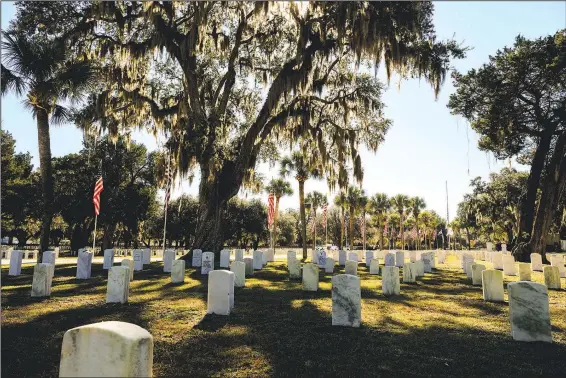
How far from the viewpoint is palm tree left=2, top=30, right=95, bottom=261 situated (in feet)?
40.5

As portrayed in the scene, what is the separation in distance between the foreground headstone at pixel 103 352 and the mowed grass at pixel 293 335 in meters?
1.54

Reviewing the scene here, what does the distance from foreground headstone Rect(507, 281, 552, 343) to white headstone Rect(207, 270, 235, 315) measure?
15.0 feet

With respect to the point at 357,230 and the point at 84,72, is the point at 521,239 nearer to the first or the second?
the point at 84,72

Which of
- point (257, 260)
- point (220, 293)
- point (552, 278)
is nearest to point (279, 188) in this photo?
point (257, 260)

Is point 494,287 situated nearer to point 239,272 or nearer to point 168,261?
point 239,272

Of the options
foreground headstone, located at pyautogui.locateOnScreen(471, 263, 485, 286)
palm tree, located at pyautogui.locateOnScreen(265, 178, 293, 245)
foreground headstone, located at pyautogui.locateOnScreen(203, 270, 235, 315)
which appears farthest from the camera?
palm tree, located at pyautogui.locateOnScreen(265, 178, 293, 245)

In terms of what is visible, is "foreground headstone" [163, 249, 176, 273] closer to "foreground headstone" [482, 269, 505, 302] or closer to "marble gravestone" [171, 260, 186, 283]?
"marble gravestone" [171, 260, 186, 283]

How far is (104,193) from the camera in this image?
1106 inches

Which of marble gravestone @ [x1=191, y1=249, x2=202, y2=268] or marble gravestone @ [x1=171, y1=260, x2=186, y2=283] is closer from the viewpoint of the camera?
marble gravestone @ [x1=171, y1=260, x2=186, y2=283]

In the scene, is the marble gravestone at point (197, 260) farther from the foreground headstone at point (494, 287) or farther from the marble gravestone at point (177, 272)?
the foreground headstone at point (494, 287)

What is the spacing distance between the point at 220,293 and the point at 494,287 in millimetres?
6202

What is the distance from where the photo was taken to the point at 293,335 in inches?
207

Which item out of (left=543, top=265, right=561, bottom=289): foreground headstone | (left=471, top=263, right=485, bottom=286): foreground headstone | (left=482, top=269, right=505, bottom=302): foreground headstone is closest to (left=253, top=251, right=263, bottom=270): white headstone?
(left=471, top=263, right=485, bottom=286): foreground headstone

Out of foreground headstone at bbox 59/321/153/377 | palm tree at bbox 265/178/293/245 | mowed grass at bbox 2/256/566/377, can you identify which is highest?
palm tree at bbox 265/178/293/245
